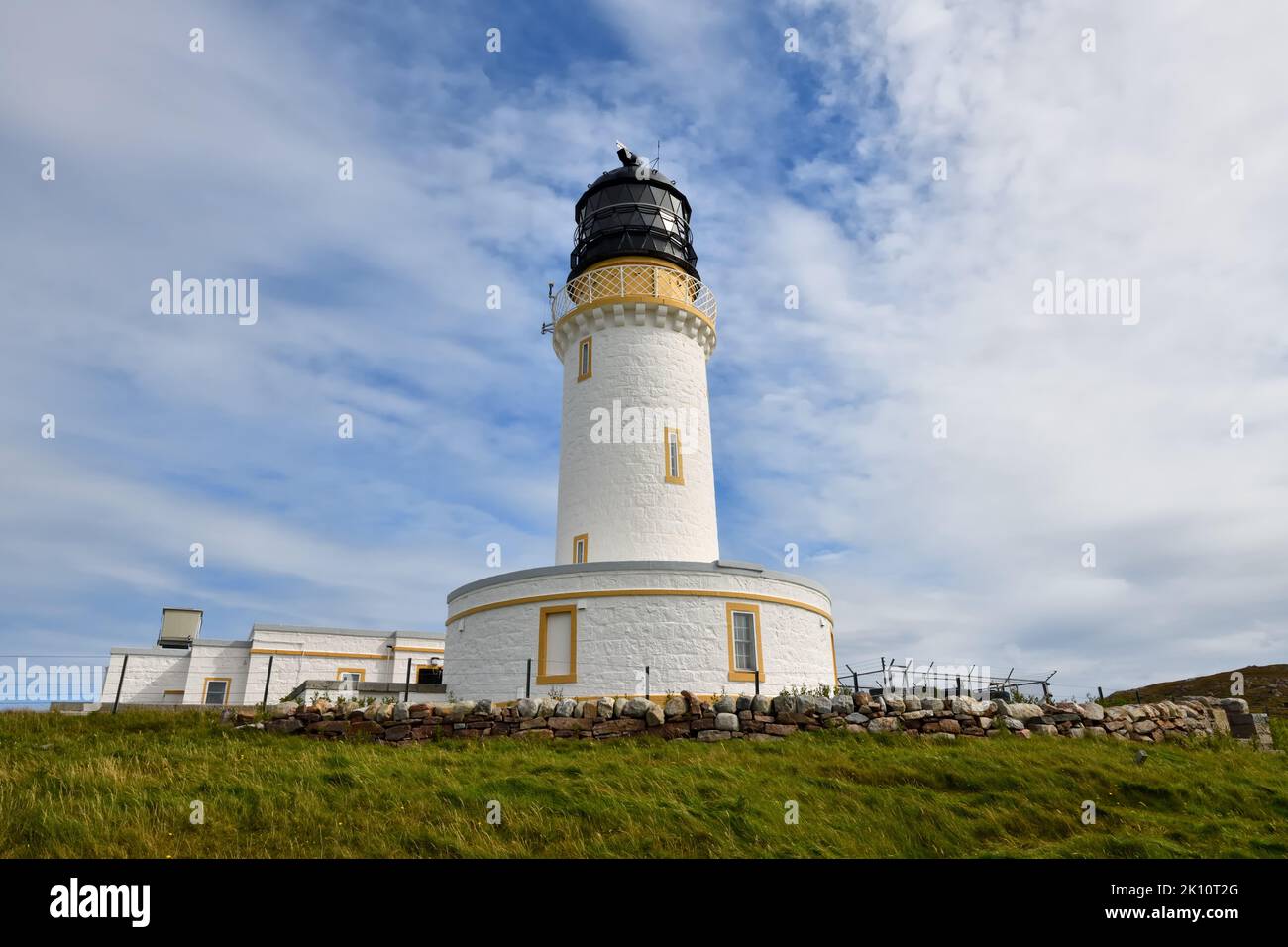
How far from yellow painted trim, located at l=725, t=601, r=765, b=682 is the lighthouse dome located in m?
11.2

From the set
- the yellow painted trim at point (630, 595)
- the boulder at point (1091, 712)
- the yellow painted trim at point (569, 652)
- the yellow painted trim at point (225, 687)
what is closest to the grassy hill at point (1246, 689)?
the boulder at point (1091, 712)

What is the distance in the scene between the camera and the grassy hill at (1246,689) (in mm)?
26106

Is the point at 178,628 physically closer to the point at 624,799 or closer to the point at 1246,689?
the point at 624,799

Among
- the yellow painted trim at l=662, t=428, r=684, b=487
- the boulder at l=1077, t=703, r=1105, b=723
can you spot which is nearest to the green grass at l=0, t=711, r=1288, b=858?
the boulder at l=1077, t=703, r=1105, b=723

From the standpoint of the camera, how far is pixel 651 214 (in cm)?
2467

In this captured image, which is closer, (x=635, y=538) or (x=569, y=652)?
(x=569, y=652)

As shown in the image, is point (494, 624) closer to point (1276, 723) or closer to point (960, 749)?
point (960, 749)

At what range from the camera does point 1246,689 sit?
29.8 meters

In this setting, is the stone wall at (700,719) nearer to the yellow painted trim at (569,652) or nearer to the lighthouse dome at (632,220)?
the yellow painted trim at (569,652)

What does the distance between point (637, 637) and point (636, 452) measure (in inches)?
225

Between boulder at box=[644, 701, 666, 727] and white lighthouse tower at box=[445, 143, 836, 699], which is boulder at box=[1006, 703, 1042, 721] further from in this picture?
boulder at box=[644, 701, 666, 727]

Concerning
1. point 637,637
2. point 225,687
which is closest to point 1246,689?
point 637,637

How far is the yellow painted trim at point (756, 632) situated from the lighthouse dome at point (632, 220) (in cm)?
1118
